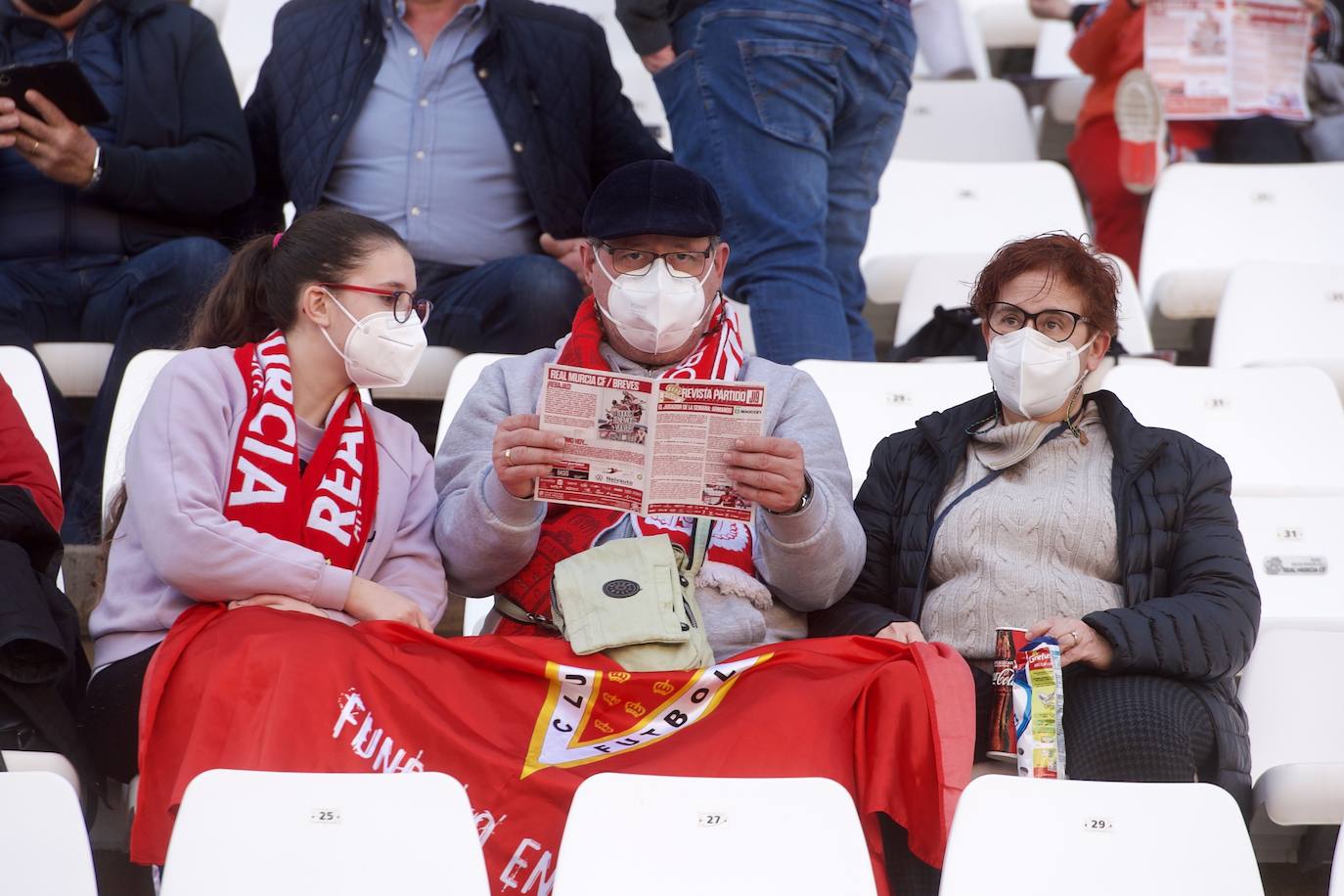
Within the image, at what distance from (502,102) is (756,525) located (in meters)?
1.57

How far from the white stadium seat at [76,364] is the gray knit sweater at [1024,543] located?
183cm

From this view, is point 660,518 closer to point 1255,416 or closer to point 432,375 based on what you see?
point 432,375

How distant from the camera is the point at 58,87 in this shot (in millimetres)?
3596

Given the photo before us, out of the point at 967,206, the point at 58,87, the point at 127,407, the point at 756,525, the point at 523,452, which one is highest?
the point at 58,87

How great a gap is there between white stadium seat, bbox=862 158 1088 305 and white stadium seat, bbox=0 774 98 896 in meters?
3.13

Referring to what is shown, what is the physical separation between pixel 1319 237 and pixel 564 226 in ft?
7.03

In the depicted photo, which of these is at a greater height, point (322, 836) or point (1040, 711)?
point (322, 836)

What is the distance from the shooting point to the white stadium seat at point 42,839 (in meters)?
1.94

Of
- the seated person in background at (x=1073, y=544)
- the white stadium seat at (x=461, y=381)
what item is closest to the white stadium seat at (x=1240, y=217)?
the seated person in background at (x=1073, y=544)

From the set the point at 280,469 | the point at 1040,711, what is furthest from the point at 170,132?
the point at 1040,711

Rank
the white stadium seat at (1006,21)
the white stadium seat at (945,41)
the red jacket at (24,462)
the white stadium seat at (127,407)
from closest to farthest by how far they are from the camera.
Result: the red jacket at (24,462) < the white stadium seat at (127,407) < the white stadium seat at (945,41) < the white stadium seat at (1006,21)

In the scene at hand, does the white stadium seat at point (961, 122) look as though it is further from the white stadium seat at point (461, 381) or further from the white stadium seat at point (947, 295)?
the white stadium seat at point (461, 381)

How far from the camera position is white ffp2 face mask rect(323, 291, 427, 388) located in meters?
2.80

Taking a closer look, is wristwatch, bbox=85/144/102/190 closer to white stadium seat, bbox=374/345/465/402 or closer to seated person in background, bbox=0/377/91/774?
white stadium seat, bbox=374/345/465/402
